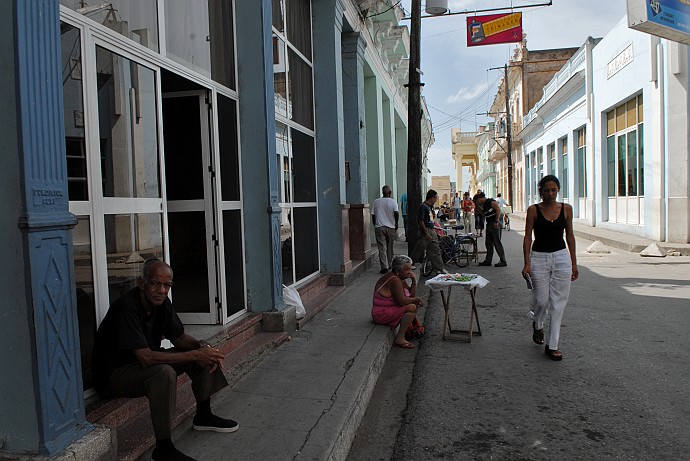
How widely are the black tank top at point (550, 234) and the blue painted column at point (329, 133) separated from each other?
4061mm

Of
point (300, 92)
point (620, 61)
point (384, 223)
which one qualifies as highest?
point (620, 61)

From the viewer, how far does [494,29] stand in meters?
13.7

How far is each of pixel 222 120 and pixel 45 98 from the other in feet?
9.77

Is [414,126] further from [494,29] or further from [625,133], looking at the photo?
[625,133]

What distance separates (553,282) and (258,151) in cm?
326

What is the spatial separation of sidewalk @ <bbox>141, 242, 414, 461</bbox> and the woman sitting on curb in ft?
0.43

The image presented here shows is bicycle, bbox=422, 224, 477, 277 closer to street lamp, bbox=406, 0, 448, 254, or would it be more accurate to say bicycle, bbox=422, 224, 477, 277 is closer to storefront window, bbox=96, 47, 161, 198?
street lamp, bbox=406, 0, 448, 254

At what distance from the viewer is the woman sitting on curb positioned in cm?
595

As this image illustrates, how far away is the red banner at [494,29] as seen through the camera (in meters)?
13.4

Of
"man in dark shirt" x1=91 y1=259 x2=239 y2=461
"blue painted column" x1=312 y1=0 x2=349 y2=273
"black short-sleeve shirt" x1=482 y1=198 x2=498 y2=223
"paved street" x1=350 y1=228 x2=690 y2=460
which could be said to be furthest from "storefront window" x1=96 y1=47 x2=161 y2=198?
"black short-sleeve shirt" x1=482 y1=198 x2=498 y2=223

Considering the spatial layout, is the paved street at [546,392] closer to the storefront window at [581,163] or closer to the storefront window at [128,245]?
the storefront window at [128,245]

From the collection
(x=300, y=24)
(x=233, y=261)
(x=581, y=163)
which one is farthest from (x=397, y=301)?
(x=581, y=163)

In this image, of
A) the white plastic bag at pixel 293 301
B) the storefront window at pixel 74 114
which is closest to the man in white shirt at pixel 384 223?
the white plastic bag at pixel 293 301

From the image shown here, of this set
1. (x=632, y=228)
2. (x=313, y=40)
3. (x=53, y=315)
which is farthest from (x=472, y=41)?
(x=53, y=315)
